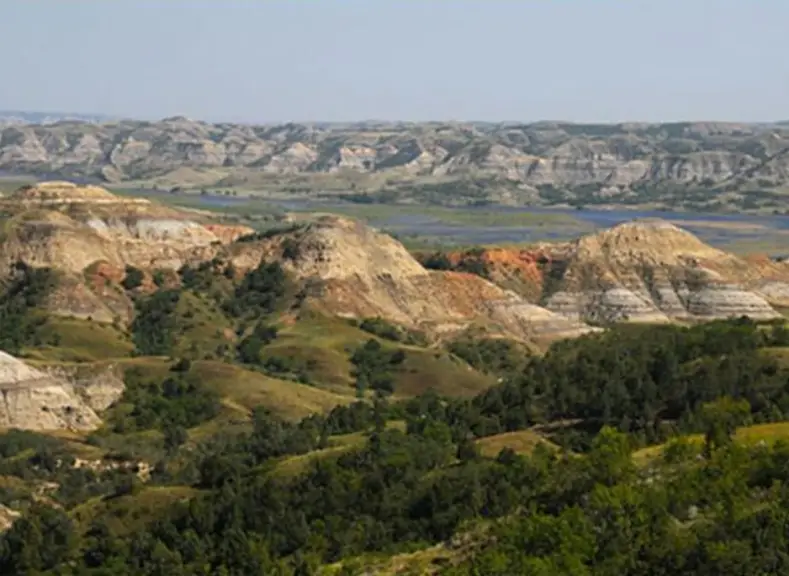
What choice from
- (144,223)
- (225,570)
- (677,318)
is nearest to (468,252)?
(677,318)

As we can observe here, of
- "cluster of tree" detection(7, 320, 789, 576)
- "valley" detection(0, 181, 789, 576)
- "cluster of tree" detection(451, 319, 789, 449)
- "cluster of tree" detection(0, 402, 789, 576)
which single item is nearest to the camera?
"cluster of tree" detection(0, 402, 789, 576)

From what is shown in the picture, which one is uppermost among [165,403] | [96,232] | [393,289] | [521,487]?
[521,487]

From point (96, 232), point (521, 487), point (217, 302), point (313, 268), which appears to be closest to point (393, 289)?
point (313, 268)

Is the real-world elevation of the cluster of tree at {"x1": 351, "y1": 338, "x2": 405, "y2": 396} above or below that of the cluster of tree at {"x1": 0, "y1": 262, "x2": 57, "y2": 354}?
below

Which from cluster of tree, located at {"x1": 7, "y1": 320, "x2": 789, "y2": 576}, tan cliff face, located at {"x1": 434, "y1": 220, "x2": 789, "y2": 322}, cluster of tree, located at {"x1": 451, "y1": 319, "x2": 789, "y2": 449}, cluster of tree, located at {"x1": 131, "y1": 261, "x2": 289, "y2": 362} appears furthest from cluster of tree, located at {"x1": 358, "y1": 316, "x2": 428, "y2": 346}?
cluster of tree, located at {"x1": 451, "y1": 319, "x2": 789, "y2": 449}

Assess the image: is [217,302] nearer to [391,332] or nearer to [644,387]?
[391,332]

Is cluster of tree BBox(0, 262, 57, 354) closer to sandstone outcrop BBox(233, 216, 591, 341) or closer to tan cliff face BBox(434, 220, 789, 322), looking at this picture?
sandstone outcrop BBox(233, 216, 591, 341)

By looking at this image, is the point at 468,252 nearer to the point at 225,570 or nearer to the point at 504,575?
the point at 225,570
